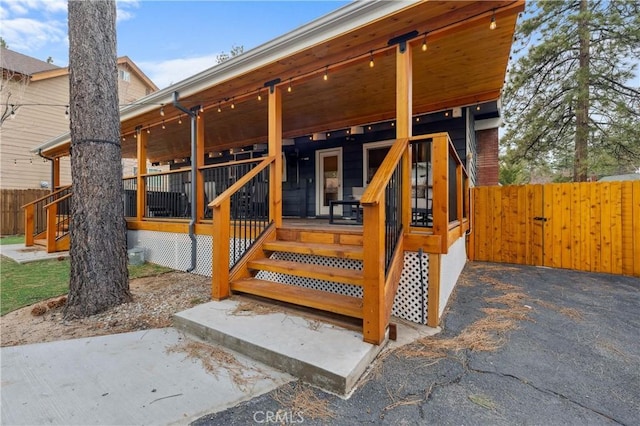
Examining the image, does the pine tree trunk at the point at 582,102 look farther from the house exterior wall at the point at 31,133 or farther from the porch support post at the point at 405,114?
the house exterior wall at the point at 31,133

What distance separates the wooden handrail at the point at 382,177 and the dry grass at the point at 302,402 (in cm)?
128

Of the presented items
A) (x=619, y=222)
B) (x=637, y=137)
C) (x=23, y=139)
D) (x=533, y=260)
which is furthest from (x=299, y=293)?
(x=23, y=139)

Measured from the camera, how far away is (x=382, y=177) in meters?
2.41

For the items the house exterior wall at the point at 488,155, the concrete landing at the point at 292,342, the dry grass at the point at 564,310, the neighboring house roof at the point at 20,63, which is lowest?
the dry grass at the point at 564,310

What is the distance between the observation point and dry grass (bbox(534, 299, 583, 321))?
3145 millimetres

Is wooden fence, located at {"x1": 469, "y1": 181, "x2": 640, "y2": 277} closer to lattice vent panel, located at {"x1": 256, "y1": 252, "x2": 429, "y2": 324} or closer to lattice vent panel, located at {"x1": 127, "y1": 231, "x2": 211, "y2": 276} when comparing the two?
lattice vent panel, located at {"x1": 256, "y1": 252, "x2": 429, "y2": 324}

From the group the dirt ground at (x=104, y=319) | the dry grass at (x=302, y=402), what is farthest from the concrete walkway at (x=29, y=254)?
the dry grass at (x=302, y=402)

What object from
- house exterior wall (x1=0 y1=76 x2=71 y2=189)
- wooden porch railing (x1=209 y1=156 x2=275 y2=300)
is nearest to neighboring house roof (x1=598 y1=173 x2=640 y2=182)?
wooden porch railing (x1=209 y1=156 x2=275 y2=300)

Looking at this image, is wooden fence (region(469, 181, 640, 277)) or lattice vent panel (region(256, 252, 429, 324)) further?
wooden fence (region(469, 181, 640, 277))

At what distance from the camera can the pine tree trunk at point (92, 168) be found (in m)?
3.19

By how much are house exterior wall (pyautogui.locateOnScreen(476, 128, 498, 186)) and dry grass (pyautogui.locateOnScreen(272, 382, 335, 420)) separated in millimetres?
7425

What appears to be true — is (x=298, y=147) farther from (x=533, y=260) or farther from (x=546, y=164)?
(x=546, y=164)

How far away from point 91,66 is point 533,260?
7503mm

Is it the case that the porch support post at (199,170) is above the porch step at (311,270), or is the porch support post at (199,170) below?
above
